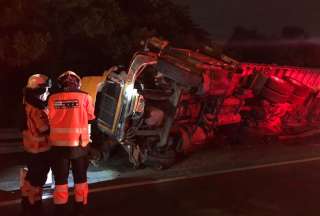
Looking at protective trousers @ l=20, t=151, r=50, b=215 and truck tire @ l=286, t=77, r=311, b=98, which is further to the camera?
truck tire @ l=286, t=77, r=311, b=98

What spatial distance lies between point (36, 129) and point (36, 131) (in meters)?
0.02

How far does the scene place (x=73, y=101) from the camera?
6.02 m

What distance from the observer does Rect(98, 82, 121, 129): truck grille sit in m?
9.54

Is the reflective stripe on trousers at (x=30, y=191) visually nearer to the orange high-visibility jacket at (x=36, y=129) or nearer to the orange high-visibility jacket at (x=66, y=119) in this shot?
the orange high-visibility jacket at (x=36, y=129)

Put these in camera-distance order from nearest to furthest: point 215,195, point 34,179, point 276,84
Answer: point 34,179 → point 215,195 → point 276,84

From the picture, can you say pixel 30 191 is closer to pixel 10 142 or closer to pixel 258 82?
pixel 10 142

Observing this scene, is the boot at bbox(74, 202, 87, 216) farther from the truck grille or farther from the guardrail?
the guardrail

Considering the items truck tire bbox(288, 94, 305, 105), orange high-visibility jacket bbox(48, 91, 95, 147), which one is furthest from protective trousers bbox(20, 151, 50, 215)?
truck tire bbox(288, 94, 305, 105)

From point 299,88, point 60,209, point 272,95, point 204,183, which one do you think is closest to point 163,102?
point 204,183

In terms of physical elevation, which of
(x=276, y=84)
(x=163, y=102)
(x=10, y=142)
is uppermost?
(x=163, y=102)

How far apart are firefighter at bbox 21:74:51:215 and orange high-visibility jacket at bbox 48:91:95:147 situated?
0.71 ft

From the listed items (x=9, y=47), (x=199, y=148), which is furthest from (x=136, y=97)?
(x=9, y=47)

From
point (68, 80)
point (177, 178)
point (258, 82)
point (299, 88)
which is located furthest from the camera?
point (299, 88)

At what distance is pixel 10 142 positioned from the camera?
12523 millimetres
